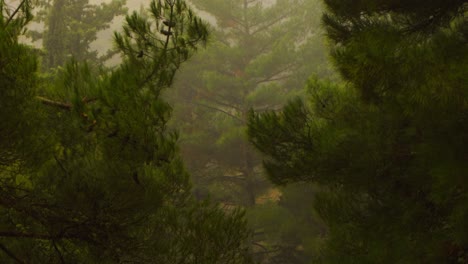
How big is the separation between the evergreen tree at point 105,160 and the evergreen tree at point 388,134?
4.19 ft

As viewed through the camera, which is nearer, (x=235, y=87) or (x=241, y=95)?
(x=235, y=87)

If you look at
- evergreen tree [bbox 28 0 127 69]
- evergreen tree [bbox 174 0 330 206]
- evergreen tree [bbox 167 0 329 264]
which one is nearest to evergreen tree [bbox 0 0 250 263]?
evergreen tree [bbox 28 0 127 69]

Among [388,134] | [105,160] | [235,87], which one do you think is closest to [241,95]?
[235,87]

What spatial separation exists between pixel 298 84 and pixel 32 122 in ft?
50.8

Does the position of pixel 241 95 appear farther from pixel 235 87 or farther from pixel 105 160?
pixel 105 160

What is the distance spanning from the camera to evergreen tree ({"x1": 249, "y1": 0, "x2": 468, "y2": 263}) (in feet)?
10.7

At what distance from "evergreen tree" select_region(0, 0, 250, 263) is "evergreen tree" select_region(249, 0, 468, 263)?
1.28m

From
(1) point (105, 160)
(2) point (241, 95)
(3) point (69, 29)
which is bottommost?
(1) point (105, 160)

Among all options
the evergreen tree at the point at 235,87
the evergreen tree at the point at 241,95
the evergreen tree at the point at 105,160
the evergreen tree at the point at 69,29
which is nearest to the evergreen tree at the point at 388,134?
the evergreen tree at the point at 105,160

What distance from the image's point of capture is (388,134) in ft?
15.1

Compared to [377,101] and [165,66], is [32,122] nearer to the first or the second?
[165,66]

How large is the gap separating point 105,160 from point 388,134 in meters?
3.14

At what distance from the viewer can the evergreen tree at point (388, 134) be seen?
10.7ft

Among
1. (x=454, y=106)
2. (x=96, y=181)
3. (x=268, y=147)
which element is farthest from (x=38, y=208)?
(x=454, y=106)
